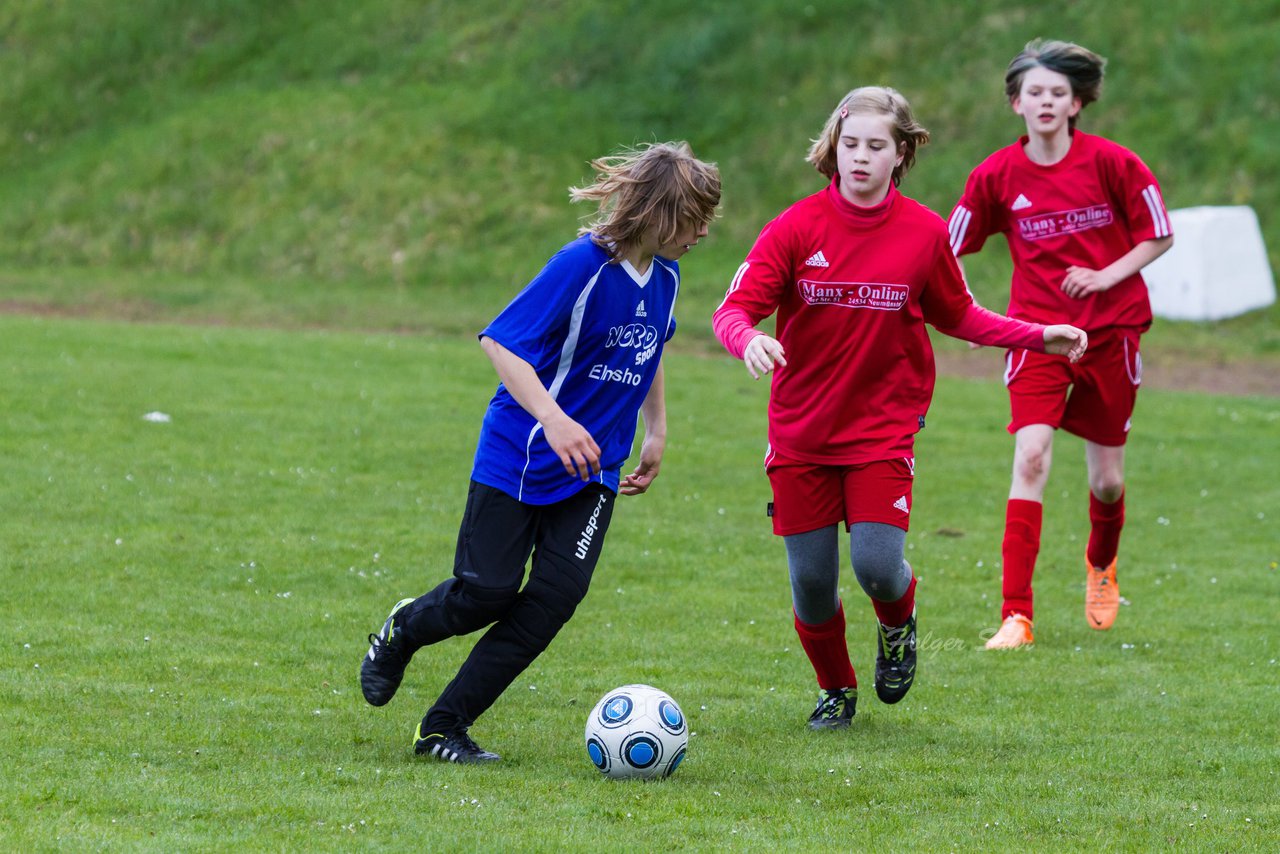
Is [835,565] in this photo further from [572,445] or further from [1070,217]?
[1070,217]

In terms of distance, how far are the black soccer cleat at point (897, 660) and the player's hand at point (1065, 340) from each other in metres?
1.15

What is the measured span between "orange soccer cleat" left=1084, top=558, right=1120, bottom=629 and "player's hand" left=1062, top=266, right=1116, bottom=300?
1474 mm

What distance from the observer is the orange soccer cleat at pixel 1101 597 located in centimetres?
823

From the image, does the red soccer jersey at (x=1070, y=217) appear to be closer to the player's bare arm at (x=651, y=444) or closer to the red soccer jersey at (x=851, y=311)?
the red soccer jersey at (x=851, y=311)

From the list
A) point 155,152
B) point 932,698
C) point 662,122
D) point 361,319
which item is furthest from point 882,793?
point 155,152

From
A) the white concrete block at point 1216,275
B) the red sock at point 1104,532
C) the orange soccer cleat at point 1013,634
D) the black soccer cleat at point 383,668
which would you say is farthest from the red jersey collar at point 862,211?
the white concrete block at point 1216,275

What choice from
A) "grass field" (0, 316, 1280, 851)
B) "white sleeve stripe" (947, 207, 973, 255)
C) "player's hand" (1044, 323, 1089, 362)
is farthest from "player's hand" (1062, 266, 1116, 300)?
"player's hand" (1044, 323, 1089, 362)

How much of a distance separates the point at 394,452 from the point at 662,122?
15929 mm

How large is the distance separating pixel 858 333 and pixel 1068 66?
266 centimetres

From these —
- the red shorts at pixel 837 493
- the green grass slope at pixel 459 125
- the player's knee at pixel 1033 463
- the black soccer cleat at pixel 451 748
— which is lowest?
the black soccer cleat at pixel 451 748

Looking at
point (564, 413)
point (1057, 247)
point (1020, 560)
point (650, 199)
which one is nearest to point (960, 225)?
point (1057, 247)

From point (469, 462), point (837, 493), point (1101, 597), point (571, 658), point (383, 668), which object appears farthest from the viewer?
point (469, 462)

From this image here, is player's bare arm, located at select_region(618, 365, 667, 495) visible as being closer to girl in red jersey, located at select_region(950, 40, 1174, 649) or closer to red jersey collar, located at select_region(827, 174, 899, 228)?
red jersey collar, located at select_region(827, 174, 899, 228)

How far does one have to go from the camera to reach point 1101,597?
827 cm
